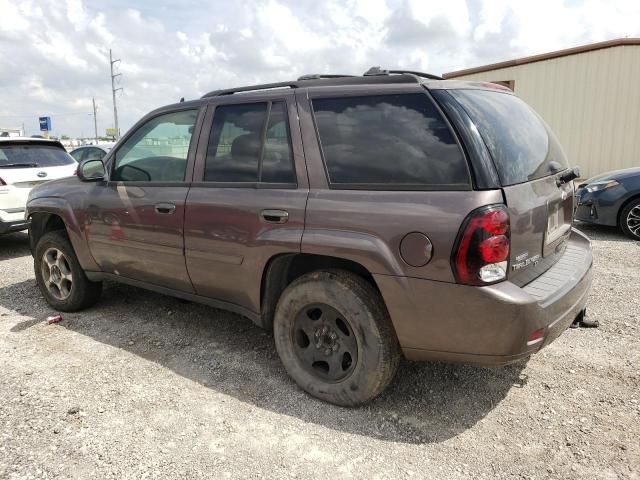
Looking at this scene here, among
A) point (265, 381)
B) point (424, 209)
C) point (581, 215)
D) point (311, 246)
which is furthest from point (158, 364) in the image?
point (581, 215)

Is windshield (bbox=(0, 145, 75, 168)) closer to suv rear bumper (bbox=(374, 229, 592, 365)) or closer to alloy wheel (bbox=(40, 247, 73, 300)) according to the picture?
alloy wheel (bbox=(40, 247, 73, 300))

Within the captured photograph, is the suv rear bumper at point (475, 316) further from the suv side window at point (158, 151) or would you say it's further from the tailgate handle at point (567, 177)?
the suv side window at point (158, 151)

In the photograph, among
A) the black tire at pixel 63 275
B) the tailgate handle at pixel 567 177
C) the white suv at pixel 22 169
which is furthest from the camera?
the white suv at pixel 22 169

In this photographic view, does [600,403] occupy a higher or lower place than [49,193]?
lower

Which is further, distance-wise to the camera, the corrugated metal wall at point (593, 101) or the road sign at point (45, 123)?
the road sign at point (45, 123)

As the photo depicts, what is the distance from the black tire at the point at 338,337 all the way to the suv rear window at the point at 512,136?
0.98m

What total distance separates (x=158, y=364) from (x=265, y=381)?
2.75 feet

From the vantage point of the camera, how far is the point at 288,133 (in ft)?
9.90

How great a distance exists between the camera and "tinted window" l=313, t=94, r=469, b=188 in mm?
2475

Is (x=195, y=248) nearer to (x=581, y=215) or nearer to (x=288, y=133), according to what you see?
(x=288, y=133)

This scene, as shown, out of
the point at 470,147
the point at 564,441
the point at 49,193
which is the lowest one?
the point at 564,441

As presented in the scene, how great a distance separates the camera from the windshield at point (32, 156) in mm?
7062

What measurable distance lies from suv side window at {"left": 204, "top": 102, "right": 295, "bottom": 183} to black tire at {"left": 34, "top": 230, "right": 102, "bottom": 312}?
188 centimetres

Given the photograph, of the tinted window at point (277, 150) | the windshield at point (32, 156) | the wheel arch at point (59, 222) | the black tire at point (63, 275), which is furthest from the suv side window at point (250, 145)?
the windshield at point (32, 156)
